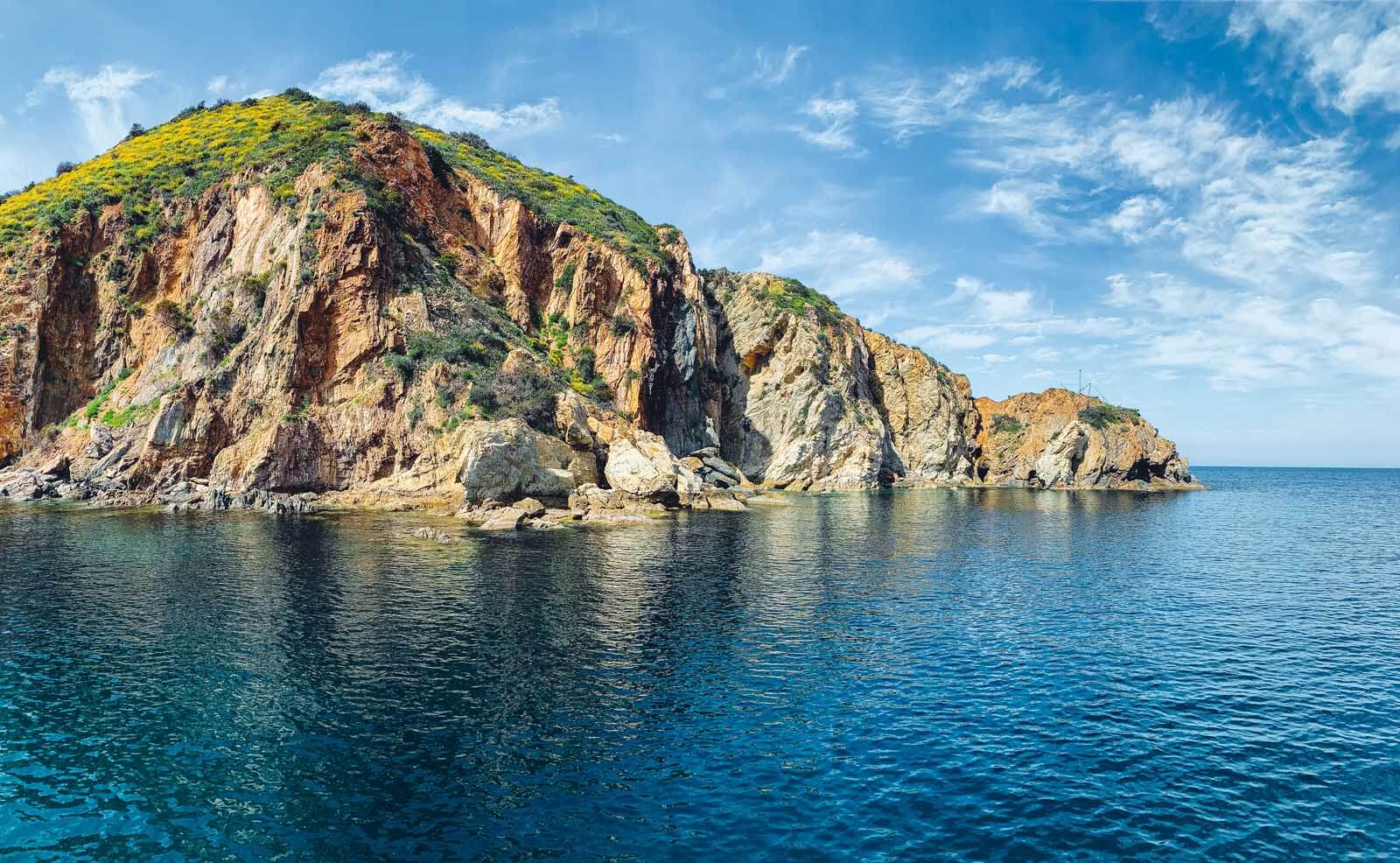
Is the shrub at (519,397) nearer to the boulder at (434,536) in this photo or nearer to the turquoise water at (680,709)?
the boulder at (434,536)

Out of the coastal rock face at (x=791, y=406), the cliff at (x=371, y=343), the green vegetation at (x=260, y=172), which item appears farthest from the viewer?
the coastal rock face at (x=791, y=406)

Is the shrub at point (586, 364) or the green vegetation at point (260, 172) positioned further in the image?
the shrub at point (586, 364)

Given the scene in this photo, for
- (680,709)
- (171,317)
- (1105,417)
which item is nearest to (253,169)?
(171,317)

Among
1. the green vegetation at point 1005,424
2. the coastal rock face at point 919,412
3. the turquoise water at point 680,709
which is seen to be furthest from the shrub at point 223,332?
the green vegetation at point 1005,424

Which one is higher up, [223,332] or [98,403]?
Result: [223,332]

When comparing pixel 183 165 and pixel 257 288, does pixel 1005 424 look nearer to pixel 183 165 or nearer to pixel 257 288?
pixel 257 288

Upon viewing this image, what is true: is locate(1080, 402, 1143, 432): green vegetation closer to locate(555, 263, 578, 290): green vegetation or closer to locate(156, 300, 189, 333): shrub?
locate(555, 263, 578, 290): green vegetation

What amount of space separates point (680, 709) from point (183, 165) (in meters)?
109

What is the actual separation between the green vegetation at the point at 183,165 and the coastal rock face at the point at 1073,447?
11988 cm

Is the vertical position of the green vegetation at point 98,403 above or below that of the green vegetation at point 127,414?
above

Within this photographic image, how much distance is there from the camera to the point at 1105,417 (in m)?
135

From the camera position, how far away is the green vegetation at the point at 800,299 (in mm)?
120875

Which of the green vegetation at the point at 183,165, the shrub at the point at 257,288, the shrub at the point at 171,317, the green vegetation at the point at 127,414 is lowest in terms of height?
the green vegetation at the point at 127,414

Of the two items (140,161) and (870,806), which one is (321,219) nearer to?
(140,161)
